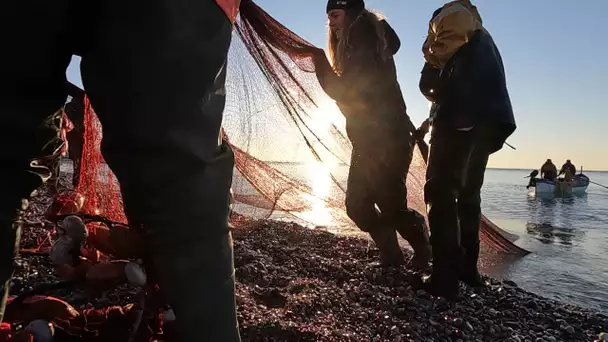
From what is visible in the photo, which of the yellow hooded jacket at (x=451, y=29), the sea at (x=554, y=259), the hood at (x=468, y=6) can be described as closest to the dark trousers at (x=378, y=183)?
the sea at (x=554, y=259)

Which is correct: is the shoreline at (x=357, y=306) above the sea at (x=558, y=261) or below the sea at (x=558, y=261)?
above

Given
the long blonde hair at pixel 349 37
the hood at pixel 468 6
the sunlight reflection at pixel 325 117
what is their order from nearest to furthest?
the hood at pixel 468 6 < the long blonde hair at pixel 349 37 < the sunlight reflection at pixel 325 117

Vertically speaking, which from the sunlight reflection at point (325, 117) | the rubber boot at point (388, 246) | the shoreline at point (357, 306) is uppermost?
the sunlight reflection at point (325, 117)

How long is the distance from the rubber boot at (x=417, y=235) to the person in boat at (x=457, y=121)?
0.64m

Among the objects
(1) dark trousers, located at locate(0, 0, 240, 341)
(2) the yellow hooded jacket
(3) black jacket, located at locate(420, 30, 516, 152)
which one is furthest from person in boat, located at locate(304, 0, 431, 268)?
(1) dark trousers, located at locate(0, 0, 240, 341)

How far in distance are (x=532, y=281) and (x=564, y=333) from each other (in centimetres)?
230

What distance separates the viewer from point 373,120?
434 centimetres

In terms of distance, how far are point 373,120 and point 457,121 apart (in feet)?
2.94

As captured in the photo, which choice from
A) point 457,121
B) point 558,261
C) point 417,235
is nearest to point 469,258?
point 417,235

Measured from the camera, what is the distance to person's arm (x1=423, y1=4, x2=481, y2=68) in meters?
3.75

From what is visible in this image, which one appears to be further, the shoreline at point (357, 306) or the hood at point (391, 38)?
the hood at point (391, 38)

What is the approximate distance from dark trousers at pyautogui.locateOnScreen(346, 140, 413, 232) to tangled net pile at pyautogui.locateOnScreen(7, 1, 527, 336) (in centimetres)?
40

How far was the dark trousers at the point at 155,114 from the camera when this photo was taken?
40.1 inches

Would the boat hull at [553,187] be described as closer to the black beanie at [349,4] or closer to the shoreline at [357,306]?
the shoreline at [357,306]
